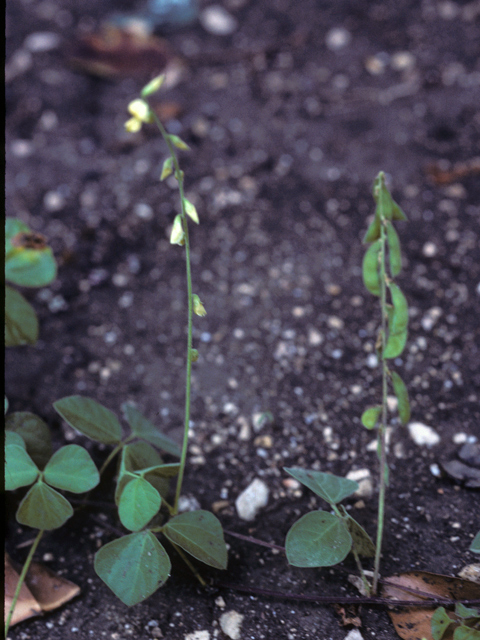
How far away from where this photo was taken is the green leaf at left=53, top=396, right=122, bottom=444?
1084 mm

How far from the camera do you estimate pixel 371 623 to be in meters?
1.01

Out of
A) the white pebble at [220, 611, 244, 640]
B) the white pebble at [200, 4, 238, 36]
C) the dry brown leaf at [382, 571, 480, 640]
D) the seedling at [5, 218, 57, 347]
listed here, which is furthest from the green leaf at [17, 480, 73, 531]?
the white pebble at [200, 4, 238, 36]

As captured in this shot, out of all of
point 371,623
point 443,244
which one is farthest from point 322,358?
point 371,623

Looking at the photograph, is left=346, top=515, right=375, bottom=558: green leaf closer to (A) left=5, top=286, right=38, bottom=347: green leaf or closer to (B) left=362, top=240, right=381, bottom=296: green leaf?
(B) left=362, top=240, right=381, bottom=296: green leaf

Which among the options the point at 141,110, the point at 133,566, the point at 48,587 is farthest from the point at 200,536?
the point at 141,110

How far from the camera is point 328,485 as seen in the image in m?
1.04

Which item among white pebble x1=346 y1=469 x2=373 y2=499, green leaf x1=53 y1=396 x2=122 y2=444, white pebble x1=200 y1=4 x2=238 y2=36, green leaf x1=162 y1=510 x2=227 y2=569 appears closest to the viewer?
green leaf x1=162 y1=510 x2=227 y2=569

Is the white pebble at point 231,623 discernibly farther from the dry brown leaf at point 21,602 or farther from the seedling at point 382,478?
the dry brown leaf at point 21,602

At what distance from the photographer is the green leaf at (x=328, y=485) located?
39.8 inches

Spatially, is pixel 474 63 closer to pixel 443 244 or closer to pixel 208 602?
pixel 443 244

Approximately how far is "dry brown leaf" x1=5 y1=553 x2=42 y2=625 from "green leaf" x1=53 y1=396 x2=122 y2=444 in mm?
315

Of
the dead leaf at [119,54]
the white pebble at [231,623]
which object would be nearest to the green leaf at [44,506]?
the white pebble at [231,623]

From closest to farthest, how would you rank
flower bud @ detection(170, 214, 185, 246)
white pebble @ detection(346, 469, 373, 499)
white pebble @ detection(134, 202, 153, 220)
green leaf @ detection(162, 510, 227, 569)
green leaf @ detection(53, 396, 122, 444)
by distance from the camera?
1. flower bud @ detection(170, 214, 185, 246)
2. green leaf @ detection(162, 510, 227, 569)
3. green leaf @ detection(53, 396, 122, 444)
4. white pebble @ detection(346, 469, 373, 499)
5. white pebble @ detection(134, 202, 153, 220)

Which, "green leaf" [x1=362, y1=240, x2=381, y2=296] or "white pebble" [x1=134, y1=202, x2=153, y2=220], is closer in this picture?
"green leaf" [x1=362, y1=240, x2=381, y2=296]
